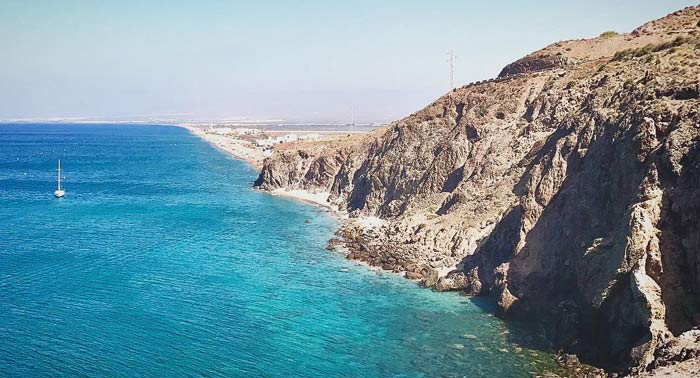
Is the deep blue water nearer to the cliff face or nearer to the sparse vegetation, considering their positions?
the cliff face

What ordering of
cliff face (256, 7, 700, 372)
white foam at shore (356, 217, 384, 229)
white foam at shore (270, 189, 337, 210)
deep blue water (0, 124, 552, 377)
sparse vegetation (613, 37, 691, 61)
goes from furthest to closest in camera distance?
white foam at shore (270, 189, 337, 210), white foam at shore (356, 217, 384, 229), sparse vegetation (613, 37, 691, 61), deep blue water (0, 124, 552, 377), cliff face (256, 7, 700, 372)

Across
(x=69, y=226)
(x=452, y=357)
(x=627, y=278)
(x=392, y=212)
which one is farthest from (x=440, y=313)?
(x=69, y=226)

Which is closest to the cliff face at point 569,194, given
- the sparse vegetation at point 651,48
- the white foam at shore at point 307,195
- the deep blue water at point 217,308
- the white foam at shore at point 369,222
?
the sparse vegetation at point 651,48

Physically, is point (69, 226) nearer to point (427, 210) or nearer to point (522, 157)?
point (427, 210)

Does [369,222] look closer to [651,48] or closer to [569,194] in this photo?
[569,194]

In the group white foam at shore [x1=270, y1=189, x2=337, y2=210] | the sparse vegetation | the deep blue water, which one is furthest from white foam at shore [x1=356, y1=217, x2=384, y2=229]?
the sparse vegetation

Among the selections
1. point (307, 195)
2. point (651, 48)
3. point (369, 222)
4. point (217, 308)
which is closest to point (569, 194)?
point (651, 48)
